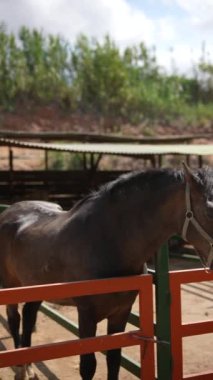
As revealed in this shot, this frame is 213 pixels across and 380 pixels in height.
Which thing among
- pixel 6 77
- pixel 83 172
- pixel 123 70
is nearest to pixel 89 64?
pixel 123 70

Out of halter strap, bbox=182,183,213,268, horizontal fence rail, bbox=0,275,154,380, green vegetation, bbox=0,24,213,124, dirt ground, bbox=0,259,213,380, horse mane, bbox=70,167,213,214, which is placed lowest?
dirt ground, bbox=0,259,213,380

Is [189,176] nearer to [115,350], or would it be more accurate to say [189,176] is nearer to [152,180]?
[152,180]

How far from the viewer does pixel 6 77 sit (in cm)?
2369

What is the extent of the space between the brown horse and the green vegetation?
2071cm

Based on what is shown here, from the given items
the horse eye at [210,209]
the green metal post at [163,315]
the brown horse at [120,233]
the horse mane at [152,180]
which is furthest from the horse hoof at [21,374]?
the horse eye at [210,209]

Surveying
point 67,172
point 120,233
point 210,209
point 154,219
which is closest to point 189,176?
point 210,209

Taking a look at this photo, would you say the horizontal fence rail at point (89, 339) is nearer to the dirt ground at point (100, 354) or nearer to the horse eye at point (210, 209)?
the horse eye at point (210, 209)

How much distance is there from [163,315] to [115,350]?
506 mm

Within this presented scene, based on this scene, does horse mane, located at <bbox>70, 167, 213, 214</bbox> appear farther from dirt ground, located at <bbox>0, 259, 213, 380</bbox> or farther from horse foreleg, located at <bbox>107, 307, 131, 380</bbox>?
dirt ground, located at <bbox>0, 259, 213, 380</bbox>

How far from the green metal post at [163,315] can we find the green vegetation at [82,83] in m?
21.1

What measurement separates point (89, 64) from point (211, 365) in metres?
23.8

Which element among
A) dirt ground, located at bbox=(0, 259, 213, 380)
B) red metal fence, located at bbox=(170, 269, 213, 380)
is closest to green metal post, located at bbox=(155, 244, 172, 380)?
red metal fence, located at bbox=(170, 269, 213, 380)

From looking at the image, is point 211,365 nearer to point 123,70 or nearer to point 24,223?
point 24,223

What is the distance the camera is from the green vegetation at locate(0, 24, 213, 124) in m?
24.3
